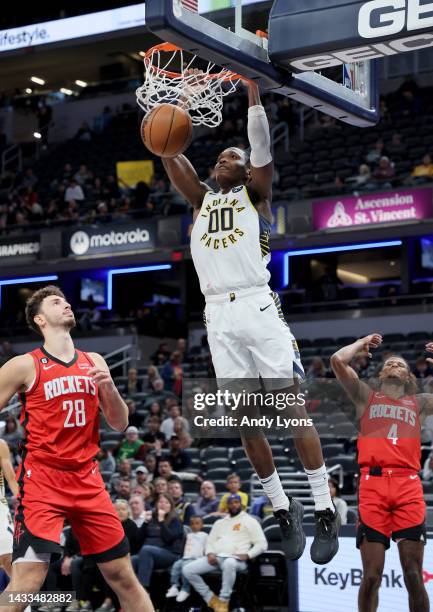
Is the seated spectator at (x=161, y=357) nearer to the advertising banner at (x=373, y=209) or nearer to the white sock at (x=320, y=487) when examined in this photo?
the advertising banner at (x=373, y=209)

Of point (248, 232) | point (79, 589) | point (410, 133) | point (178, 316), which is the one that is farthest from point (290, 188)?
point (248, 232)

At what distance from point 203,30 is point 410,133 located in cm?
1832

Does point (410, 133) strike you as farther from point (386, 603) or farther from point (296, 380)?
point (296, 380)

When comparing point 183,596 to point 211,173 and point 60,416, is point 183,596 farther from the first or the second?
point 211,173

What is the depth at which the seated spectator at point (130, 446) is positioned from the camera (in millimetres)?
16266

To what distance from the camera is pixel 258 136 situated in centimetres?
639

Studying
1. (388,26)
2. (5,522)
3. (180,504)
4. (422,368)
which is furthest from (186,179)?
(422,368)

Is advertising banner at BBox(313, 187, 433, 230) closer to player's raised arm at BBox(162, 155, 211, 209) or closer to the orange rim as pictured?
the orange rim

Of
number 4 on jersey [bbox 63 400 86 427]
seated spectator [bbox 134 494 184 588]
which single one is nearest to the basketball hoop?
number 4 on jersey [bbox 63 400 86 427]

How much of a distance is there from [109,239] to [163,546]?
12.3 meters

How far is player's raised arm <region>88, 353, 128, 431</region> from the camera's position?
6.28m

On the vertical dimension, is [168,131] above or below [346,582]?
above

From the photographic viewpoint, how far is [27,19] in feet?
106

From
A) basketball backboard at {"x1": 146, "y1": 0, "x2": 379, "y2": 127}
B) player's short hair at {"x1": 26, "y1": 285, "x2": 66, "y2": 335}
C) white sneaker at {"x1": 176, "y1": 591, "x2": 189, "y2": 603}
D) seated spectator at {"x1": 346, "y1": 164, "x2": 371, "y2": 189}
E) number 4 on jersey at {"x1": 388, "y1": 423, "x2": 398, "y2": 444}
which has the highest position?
seated spectator at {"x1": 346, "y1": 164, "x2": 371, "y2": 189}
